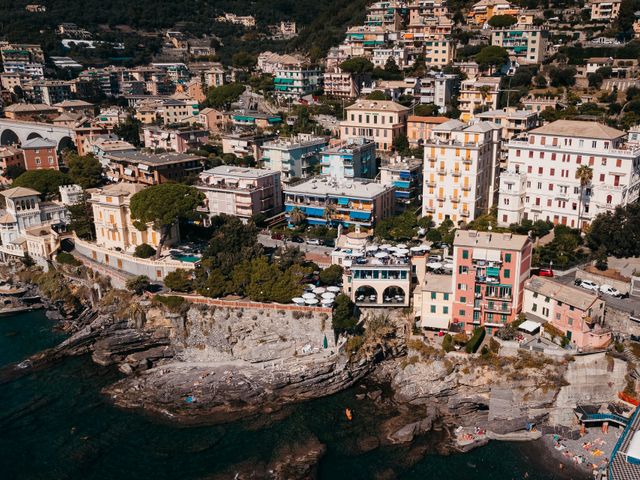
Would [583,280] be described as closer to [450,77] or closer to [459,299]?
[459,299]

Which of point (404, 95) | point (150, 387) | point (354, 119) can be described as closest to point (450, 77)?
point (404, 95)

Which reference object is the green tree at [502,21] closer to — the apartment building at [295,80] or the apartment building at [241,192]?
the apartment building at [295,80]

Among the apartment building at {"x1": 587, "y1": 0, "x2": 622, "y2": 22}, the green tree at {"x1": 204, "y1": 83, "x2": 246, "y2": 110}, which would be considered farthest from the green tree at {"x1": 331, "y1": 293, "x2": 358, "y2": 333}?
the apartment building at {"x1": 587, "y1": 0, "x2": 622, "y2": 22}

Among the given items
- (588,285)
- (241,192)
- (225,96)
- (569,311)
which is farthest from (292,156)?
(569,311)

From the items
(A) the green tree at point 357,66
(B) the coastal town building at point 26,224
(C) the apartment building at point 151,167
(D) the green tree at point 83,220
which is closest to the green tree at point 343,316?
(D) the green tree at point 83,220

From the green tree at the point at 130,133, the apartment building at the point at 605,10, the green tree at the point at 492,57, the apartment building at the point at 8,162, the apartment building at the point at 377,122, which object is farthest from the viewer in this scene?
the apartment building at the point at 605,10

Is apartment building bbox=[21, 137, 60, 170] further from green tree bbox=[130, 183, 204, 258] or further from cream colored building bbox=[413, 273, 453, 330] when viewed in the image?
cream colored building bbox=[413, 273, 453, 330]
